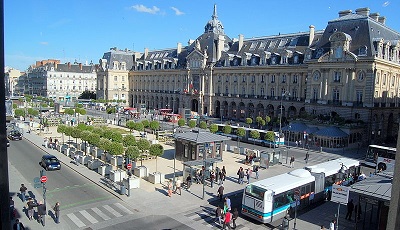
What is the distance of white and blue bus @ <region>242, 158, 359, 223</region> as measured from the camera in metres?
20.2

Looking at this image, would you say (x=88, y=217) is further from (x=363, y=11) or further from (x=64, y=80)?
(x=64, y=80)

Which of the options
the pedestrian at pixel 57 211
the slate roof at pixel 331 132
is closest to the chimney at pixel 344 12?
the slate roof at pixel 331 132

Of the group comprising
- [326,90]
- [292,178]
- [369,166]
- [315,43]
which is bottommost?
[369,166]

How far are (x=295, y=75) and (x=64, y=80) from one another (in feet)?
374

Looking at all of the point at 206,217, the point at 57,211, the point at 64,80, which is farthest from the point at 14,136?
the point at 64,80

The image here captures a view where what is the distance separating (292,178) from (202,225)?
23.5 feet

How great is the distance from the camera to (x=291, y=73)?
2670 inches

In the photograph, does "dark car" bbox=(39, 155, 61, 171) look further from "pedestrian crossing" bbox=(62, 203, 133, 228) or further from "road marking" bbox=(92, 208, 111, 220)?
"road marking" bbox=(92, 208, 111, 220)

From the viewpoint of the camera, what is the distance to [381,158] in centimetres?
3575

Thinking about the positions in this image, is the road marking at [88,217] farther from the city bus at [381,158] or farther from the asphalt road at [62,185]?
the city bus at [381,158]

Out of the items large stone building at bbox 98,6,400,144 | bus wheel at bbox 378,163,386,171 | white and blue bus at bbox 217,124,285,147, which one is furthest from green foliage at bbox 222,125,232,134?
bus wheel at bbox 378,163,386,171

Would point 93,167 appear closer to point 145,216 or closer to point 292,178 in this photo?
point 145,216

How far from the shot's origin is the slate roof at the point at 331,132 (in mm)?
48584

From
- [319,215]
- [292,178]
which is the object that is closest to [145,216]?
[292,178]
